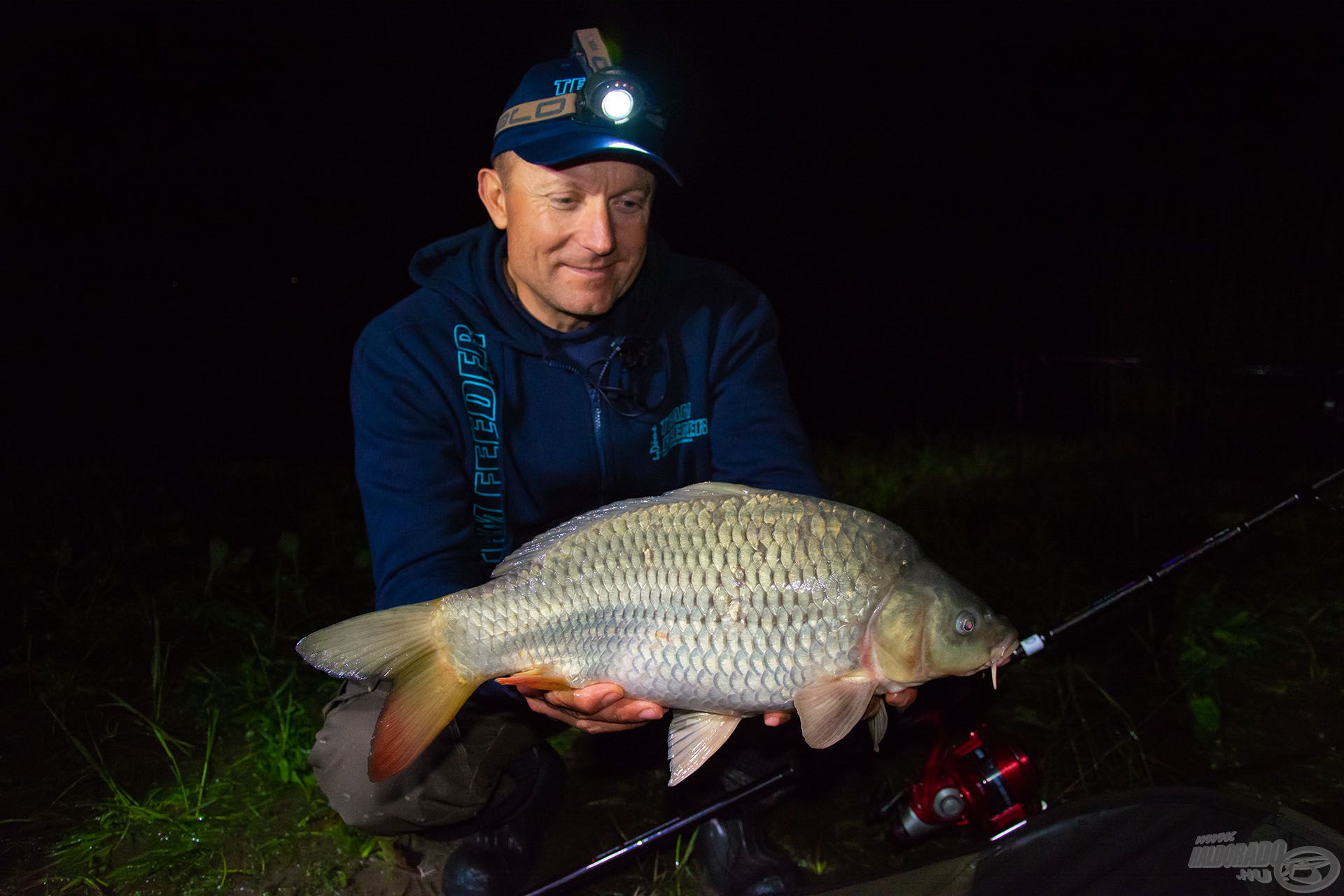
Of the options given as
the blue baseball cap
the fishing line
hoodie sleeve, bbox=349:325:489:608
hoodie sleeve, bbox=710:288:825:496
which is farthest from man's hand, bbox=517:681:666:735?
the fishing line

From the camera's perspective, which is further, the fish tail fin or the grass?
the grass

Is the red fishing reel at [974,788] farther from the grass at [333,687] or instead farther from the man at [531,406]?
the man at [531,406]

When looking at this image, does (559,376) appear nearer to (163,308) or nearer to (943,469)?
(943,469)

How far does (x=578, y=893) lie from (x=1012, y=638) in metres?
0.98

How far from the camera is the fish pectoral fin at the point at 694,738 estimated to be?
1300 mm

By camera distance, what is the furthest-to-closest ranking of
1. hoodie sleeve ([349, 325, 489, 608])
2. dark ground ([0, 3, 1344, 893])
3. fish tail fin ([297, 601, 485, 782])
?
dark ground ([0, 3, 1344, 893])
hoodie sleeve ([349, 325, 489, 608])
fish tail fin ([297, 601, 485, 782])

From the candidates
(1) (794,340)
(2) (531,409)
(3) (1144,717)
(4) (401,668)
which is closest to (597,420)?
(2) (531,409)

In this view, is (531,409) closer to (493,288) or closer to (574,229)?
(493,288)

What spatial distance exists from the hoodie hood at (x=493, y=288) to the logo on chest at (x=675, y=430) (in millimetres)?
202

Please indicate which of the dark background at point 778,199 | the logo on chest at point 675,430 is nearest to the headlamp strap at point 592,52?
the logo on chest at point 675,430

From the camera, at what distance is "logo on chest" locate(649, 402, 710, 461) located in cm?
186

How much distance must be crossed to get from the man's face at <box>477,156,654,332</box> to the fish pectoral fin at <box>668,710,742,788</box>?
0.82 metres

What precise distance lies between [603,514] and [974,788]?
2.74 ft

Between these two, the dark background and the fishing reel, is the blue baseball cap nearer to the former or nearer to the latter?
the fishing reel
